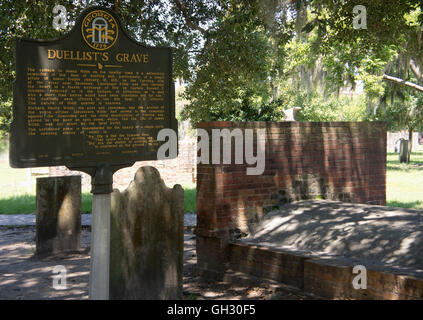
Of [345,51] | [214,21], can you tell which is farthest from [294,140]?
[345,51]

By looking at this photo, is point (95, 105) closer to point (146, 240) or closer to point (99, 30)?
point (99, 30)

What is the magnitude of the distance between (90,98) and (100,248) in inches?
61.8

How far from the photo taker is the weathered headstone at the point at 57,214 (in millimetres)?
9578

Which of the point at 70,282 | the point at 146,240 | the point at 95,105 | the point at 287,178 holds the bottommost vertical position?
the point at 70,282

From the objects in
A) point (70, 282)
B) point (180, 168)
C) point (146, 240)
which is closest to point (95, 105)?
point (146, 240)

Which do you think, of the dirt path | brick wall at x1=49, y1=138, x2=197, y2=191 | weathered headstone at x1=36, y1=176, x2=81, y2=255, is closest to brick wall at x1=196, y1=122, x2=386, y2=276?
the dirt path

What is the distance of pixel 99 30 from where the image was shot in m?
5.45

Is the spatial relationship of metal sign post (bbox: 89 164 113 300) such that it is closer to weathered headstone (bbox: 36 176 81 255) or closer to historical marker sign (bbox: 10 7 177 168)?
historical marker sign (bbox: 10 7 177 168)

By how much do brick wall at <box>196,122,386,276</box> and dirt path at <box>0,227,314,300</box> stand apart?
0.58m

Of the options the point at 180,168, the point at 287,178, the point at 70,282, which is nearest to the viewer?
the point at 70,282

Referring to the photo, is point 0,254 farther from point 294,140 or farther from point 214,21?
point 214,21

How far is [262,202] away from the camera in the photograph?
818 cm

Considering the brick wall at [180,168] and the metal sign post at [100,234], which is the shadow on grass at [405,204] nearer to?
the brick wall at [180,168]

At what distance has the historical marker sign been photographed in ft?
16.4
